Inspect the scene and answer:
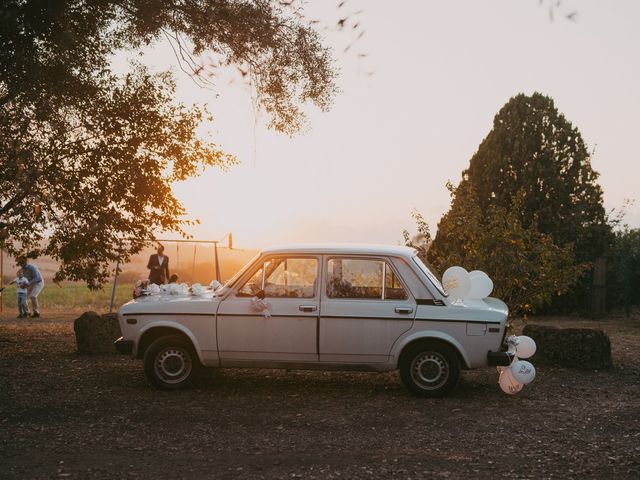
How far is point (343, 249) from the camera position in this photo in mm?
8852

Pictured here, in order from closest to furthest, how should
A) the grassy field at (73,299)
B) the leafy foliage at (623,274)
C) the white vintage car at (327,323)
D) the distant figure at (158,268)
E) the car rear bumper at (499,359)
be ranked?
the car rear bumper at (499,359)
the white vintage car at (327,323)
the distant figure at (158,268)
the leafy foliage at (623,274)
the grassy field at (73,299)

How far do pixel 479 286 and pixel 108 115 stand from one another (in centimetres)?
739

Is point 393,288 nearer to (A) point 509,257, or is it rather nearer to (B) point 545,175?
(A) point 509,257

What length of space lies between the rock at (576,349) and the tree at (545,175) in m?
8.54

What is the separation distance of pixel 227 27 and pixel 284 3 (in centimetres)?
108

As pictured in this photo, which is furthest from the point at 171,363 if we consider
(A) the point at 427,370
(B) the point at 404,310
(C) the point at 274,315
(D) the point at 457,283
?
(D) the point at 457,283

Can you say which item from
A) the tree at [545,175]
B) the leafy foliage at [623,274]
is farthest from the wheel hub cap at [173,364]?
the leafy foliage at [623,274]

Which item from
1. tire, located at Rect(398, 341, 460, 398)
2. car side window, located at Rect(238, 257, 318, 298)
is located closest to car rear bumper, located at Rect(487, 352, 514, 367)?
tire, located at Rect(398, 341, 460, 398)

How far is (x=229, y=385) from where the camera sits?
9500 millimetres

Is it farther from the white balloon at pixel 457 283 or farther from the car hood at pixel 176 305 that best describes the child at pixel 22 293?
the white balloon at pixel 457 283

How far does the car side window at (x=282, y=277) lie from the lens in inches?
347

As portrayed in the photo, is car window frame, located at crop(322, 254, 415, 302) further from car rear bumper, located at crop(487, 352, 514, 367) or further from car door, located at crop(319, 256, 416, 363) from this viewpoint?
car rear bumper, located at crop(487, 352, 514, 367)

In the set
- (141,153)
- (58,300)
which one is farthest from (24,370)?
(58,300)

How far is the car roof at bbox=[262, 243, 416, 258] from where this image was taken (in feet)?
28.9
